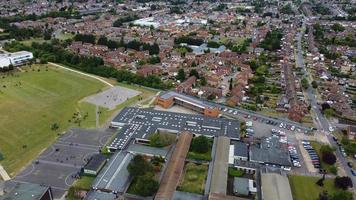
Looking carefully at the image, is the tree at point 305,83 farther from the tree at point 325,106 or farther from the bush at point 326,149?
the bush at point 326,149

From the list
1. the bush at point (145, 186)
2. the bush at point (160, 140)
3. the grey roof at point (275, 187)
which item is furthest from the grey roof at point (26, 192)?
the grey roof at point (275, 187)

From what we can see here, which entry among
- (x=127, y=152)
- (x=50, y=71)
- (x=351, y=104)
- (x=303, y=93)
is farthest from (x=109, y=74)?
(x=351, y=104)

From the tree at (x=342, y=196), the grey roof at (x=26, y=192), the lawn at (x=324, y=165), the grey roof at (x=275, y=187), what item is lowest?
the lawn at (x=324, y=165)

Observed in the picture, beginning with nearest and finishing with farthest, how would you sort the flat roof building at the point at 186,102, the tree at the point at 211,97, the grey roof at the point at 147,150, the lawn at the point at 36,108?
the grey roof at the point at 147,150
the lawn at the point at 36,108
the flat roof building at the point at 186,102
the tree at the point at 211,97

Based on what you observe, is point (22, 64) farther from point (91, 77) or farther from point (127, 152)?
point (127, 152)

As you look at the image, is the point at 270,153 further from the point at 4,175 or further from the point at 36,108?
the point at 36,108

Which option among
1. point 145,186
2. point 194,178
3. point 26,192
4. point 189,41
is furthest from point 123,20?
point 145,186

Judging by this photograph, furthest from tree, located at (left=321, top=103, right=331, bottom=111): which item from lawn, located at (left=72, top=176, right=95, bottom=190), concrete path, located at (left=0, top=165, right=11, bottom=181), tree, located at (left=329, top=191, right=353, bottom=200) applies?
concrete path, located at (left=0, top=165, right=11, bottom=181)
